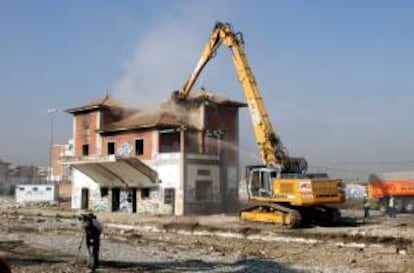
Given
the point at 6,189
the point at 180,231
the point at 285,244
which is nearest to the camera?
the point at 285,244

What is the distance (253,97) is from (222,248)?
13.5 metres

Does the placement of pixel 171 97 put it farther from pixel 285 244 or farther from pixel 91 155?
pixel 285 244

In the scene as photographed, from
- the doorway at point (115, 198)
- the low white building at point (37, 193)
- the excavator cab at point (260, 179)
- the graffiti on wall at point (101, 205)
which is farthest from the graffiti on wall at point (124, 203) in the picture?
the low white building at point (37, 193)

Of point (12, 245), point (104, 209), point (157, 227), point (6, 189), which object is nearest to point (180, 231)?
point (157, 227)

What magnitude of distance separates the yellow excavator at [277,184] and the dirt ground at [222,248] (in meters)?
1.15

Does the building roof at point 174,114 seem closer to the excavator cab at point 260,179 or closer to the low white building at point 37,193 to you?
the excavator cab at point 260,179

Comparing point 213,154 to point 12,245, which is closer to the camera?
point 12,245

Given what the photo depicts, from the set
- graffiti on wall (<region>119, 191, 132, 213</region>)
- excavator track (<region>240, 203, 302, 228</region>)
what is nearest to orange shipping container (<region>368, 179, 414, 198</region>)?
excavator track (<region>240, 203, 302, 228</region>)

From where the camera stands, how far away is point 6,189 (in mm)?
108188

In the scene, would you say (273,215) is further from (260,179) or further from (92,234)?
(92,234)

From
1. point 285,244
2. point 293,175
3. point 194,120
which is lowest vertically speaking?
point 285,244

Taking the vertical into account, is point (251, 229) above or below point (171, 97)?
below

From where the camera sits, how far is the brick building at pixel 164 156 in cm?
5181

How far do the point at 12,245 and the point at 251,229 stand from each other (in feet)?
42.5
